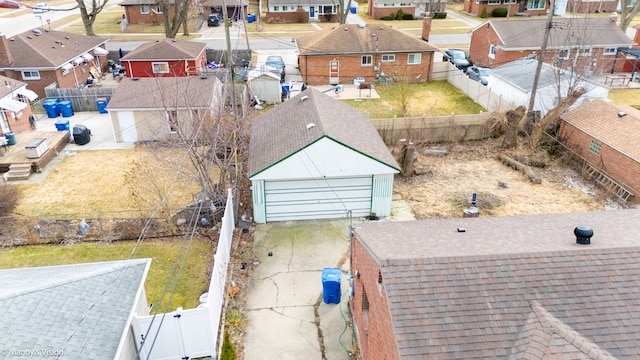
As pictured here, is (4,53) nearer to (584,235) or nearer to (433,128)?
(433,128)

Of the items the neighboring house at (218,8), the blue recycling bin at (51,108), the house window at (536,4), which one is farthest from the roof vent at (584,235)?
the house window at (536,4)

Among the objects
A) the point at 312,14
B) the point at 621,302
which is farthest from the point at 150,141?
the point at 312,14

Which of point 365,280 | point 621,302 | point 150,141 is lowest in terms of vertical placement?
point 150,141

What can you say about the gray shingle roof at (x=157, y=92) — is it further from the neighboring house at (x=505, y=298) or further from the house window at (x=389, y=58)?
the neighboring house at (x=505, y=298)

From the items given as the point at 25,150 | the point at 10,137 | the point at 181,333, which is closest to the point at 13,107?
the point at 10,137

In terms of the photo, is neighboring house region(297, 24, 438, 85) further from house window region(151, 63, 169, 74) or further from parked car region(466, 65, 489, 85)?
house window region(151, 63, 169, 74)

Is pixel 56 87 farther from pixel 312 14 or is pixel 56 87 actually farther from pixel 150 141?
pixel 312 14

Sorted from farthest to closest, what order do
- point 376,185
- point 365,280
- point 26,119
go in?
1. point 26,119
2. point 376,185
3. point 365,280

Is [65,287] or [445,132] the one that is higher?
[65,287]
